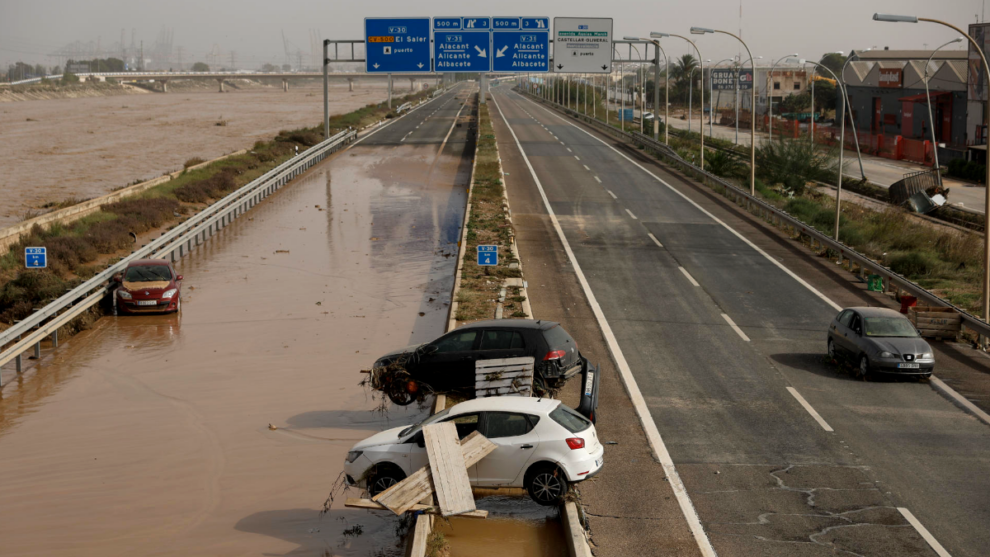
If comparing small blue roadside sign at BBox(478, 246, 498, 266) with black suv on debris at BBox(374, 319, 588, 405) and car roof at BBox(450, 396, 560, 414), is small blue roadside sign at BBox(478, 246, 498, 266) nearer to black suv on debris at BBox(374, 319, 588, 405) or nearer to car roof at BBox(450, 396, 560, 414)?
black suv on debris at BBox(374, 319, 588, 405)

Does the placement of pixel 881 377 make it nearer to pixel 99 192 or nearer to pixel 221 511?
pixel 221 511

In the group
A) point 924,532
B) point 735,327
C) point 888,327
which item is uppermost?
point 888,327

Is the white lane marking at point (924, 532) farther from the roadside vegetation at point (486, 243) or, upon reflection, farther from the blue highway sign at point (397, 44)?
the blue highway sign at point (397, 44)

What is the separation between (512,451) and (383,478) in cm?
190

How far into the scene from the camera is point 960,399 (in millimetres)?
17891

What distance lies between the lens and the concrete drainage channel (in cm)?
1120

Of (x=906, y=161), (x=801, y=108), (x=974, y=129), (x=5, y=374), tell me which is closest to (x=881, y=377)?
(x=5, y=374)

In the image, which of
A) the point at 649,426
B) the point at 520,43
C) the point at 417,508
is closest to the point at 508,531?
the point at 417,508

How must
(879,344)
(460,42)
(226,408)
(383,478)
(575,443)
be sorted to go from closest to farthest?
(575,443), (383,478), (226,408), (879,344), (460,42)

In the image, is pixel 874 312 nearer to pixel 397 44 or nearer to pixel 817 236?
pixel 817 236

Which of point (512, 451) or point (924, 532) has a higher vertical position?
point (512, 451)

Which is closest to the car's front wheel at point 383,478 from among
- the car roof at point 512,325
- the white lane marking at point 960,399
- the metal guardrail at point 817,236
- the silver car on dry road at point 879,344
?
the car roof at point 512,325

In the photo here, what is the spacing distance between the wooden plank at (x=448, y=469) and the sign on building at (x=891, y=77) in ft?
293

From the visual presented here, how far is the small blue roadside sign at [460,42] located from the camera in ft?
186
